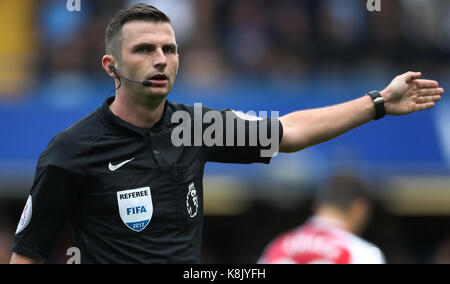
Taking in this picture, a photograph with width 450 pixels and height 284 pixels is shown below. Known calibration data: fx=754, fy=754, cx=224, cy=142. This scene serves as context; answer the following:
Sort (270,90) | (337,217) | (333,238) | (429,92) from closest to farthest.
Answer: (429,92) < (333,238) < (337,217) < (270,90)

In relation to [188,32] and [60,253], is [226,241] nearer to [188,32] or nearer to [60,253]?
[60,253]

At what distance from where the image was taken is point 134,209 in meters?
3.54

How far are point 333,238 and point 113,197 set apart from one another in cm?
179

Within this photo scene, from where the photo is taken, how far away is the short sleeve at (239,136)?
3.91 m

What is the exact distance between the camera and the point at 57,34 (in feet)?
34.1

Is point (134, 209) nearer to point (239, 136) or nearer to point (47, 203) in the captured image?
point (47, 203)

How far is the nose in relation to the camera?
3678 mm

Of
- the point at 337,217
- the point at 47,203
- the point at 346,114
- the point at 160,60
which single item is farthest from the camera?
the point at 337,217

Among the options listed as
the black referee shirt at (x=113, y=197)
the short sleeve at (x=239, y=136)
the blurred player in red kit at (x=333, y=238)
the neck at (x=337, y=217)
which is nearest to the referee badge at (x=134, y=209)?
the black referee shirt at (x=113, y=197)

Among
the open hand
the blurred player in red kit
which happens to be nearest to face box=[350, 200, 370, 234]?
the blurred player in red kit

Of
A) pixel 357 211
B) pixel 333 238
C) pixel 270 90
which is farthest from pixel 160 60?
pixel 270 90

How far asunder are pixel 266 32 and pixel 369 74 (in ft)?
5.85

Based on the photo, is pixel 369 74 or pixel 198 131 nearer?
pixel 198 131

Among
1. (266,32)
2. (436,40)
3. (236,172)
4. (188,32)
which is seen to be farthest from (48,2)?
(436,40)
